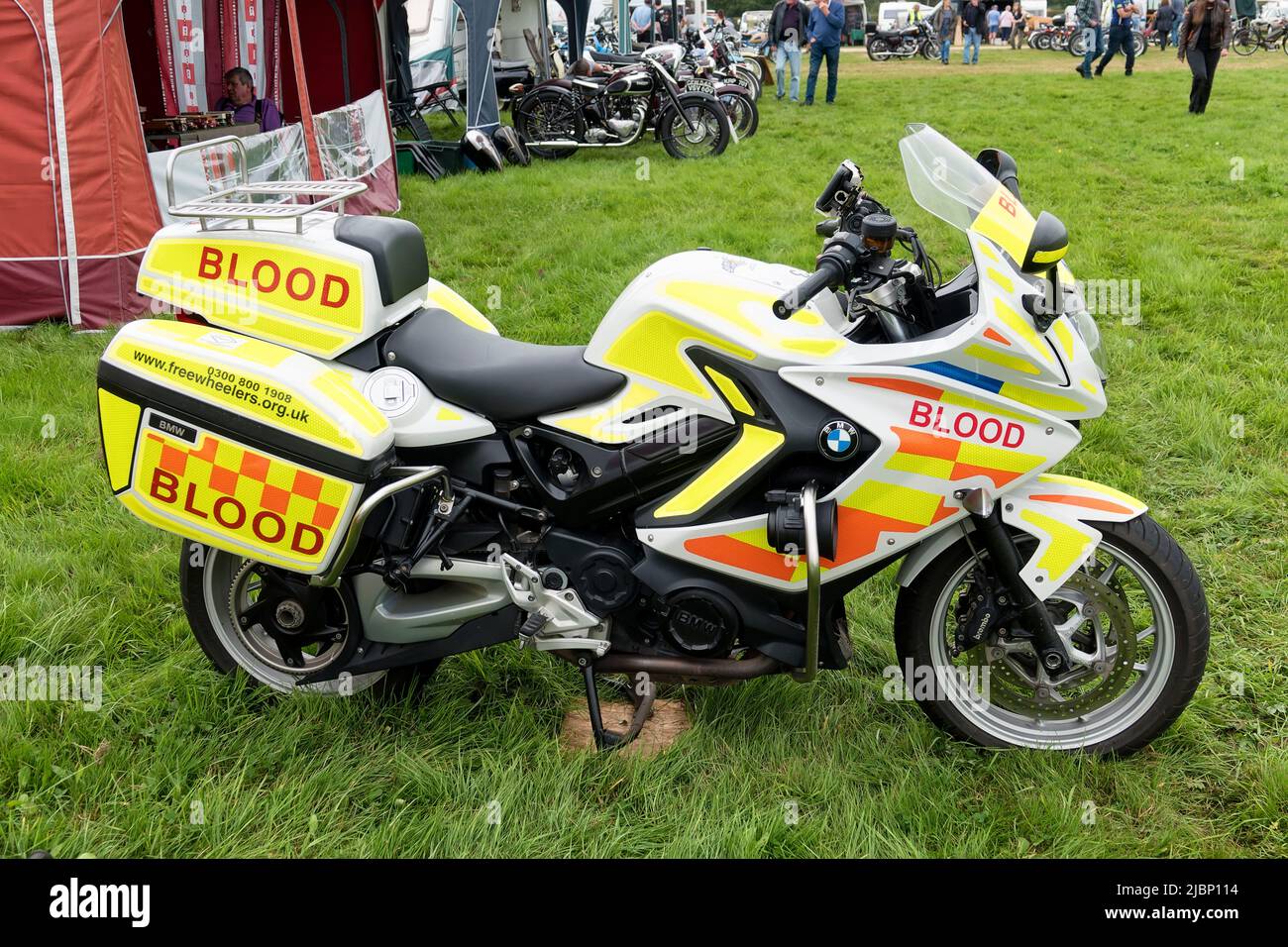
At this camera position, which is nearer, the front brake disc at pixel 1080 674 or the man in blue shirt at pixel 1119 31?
the front brake disc at pixel 1080 674

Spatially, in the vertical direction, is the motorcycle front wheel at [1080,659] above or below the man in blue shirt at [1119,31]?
below

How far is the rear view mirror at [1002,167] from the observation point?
2781 mm

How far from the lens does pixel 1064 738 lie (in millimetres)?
2961

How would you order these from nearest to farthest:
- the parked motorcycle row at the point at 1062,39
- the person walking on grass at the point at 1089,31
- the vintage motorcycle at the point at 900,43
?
the person walking on grass at the point at 1089,31 < the parked motorcycle row at the point at 1062,39 < the vintage motorcycle at the point at 900,43

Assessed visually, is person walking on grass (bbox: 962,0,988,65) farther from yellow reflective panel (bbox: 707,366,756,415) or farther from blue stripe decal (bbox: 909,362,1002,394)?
yellow reflective panel (bbox: 707,366,756,415)

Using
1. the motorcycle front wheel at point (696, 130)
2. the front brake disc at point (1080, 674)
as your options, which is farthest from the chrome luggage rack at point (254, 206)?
the motorcycle front wheel at point (696, 130)

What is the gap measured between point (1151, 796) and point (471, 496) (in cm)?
189

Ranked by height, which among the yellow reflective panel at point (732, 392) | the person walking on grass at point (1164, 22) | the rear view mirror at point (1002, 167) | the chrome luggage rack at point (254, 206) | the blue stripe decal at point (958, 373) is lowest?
the yellow reflective panel at point (732, 392)

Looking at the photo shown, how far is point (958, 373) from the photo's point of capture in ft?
8.53

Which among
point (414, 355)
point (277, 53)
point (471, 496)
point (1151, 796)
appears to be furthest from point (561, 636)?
point (277, 53)

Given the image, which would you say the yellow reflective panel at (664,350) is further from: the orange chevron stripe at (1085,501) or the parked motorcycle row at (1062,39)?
the parked motorcycle row at (1062,39)

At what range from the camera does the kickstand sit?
293cm

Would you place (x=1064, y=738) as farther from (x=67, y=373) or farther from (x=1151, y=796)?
(x=67, y=373)

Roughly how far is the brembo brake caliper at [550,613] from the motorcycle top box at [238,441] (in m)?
0.44
